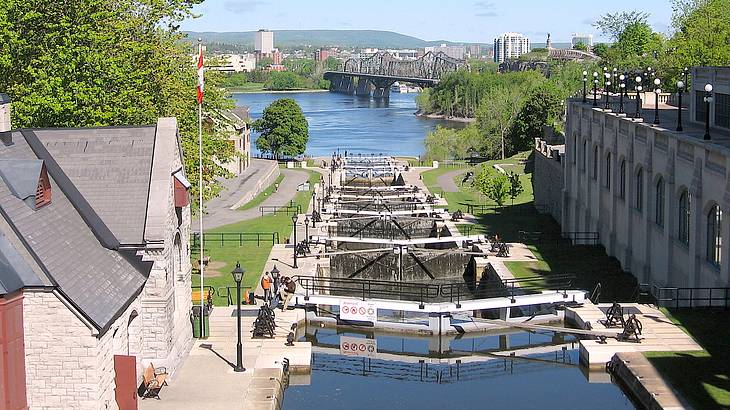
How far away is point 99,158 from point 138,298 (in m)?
3.95

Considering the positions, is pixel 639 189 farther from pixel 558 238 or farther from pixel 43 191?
pixel 43 191

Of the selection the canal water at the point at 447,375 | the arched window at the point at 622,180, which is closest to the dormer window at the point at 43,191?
the canal water at the point at 447,375

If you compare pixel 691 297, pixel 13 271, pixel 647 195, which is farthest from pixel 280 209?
pixel 13 271

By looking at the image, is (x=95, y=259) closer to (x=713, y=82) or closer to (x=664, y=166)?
(x=664, y=166)

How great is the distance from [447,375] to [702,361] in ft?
27.3

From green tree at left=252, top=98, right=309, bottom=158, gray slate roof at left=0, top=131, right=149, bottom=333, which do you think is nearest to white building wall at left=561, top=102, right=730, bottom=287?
gray slate roof at left=0, top=131, right=149, bottom=333

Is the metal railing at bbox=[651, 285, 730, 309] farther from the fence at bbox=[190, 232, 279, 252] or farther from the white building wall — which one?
the fence at bbox=[190, 232, 279, 252]

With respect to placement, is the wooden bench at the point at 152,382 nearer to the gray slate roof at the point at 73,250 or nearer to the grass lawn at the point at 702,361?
the gray slate roof at the point at 73,250

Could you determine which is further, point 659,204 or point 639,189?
point 639,189

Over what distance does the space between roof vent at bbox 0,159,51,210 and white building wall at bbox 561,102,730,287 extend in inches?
874

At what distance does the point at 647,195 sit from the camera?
48.0 metres

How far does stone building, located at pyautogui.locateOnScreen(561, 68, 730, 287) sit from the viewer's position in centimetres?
3984

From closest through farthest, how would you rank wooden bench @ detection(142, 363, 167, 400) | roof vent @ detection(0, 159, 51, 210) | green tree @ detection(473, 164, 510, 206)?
roof vent @ detection(0, 159, 51, 210), wooden bench @ detection(142, 363, 167, 400), green tree @ detection(473, 164, 510, 206)

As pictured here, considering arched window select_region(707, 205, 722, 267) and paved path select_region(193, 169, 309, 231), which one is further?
paved path select_region(193, 169, 309, 231)
